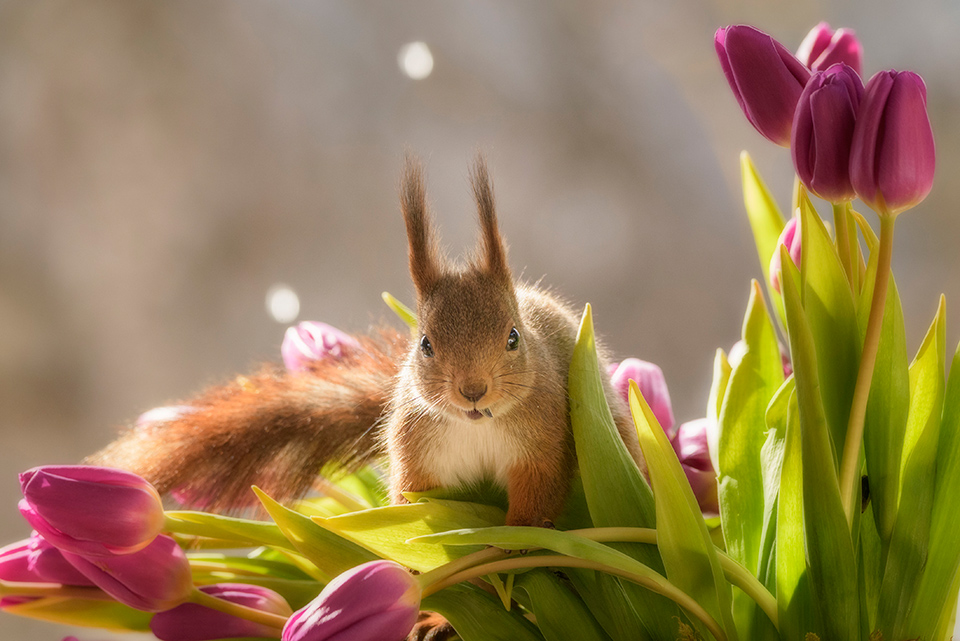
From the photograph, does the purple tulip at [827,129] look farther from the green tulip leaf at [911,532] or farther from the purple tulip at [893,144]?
the green tulip leaf at [911,532]

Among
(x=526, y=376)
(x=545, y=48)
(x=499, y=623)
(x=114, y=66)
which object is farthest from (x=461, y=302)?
(x=114, y=66)

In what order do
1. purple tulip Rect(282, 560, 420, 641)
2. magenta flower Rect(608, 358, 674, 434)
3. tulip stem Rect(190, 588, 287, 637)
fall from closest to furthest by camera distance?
purple tulip Rect(282, 560, 420, 641) → tulip stem Rect(190, 588, 287, 637) → magenta flower Rect(608, 358, 674, 434)

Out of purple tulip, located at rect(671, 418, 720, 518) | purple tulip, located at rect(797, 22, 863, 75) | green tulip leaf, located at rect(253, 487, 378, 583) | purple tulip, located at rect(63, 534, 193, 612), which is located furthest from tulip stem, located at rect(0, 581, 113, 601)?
purple tulip, located at rect(797, 22, 863, 75)

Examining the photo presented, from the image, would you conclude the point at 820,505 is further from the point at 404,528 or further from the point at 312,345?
the point at 312,345

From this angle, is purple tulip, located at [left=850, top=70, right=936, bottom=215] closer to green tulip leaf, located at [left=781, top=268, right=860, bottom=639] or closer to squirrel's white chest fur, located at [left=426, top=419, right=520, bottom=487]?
green tulip leaf, located at [left=781, top=268, right=860, bottom=639]

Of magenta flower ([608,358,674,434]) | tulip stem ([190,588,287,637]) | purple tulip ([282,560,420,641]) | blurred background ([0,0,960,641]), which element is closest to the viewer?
purple tulip ([282,560,420,641])

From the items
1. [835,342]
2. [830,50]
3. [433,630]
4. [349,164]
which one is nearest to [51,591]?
[433,630]
